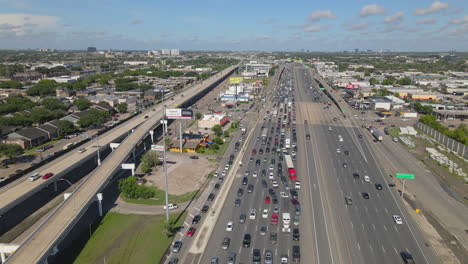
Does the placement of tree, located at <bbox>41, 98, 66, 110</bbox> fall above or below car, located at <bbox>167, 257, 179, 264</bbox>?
above

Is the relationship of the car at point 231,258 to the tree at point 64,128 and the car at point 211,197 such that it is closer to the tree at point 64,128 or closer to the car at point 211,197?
the car at point 211,197

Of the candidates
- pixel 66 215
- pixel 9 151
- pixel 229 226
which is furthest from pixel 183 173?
pixel 9 151

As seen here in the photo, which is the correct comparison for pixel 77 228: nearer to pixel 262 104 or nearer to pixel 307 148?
pixel 307 148

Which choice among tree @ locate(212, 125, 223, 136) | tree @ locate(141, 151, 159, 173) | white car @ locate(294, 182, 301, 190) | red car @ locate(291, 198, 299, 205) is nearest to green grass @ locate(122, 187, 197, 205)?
tree @ locate(141, 151, 159, 173)

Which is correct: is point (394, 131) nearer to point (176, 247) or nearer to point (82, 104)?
point (176, 247)

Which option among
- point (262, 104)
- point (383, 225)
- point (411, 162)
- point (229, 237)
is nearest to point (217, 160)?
point (229, 237)

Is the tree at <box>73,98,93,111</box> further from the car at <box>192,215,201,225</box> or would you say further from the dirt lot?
the car at <box>192,215,201,225</box>
